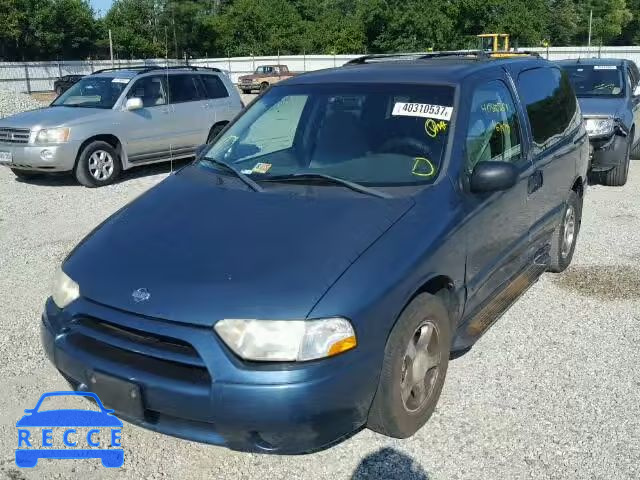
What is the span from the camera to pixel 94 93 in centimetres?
1073

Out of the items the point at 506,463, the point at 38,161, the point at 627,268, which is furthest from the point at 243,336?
the point at 38,161

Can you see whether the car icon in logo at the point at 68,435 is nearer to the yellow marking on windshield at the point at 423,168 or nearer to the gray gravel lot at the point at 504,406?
the gray gravel lot at the point at 504,406

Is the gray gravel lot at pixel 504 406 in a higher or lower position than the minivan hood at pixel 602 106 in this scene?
lower

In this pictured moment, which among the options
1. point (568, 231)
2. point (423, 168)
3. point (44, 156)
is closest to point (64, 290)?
point (423, 168)

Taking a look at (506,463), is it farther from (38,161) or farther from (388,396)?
(38,161)

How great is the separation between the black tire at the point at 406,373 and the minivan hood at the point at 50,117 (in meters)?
7.97

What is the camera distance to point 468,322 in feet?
12.5

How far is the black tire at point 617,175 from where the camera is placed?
363 inches

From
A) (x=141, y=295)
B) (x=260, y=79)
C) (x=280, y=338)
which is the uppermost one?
(x=260, y=79)

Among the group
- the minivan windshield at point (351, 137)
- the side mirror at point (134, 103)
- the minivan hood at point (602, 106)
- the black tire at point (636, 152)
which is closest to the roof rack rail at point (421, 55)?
the minivan windshield at point (351, 137)

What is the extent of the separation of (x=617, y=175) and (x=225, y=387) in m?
8.26

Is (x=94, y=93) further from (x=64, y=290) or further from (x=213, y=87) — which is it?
(x=64, y=290)

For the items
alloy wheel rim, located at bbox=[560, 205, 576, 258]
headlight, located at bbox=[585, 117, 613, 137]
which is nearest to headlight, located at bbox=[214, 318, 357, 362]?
alloy wheel rim, located at bbox=[560, 205, 576, 258]

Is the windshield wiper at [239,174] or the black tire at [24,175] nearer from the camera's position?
the windshield wiper at [239,174]
